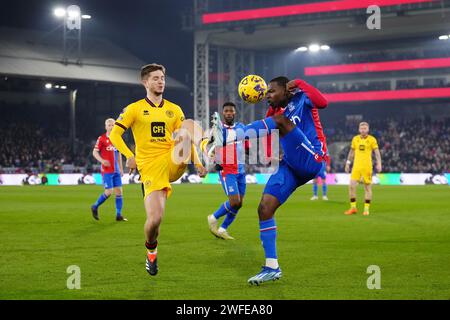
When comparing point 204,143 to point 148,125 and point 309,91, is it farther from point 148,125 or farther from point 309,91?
point 309,91

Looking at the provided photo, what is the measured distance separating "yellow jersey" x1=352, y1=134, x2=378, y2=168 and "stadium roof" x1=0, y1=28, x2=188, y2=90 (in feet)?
104

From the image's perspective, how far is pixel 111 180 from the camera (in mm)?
17547

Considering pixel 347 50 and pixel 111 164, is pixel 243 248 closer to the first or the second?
pixel 111 164

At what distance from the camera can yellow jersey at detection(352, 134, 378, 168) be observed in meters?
19.5

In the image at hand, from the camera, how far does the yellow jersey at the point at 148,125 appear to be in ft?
29.4

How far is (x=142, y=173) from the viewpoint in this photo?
906cm

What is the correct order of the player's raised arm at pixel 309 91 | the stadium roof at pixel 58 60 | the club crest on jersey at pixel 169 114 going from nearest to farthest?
the player's raised arm at pixel 309 91
the club crest on jersey at pixel 169 114
the stadium roof at pixel 58 60

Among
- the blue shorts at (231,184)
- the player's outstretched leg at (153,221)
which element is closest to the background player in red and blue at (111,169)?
the blue shorts at (231,184)

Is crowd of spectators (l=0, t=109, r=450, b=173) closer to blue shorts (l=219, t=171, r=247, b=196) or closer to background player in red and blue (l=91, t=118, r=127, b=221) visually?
background player in red and blue (l=91, t=118, r=127, b=221)

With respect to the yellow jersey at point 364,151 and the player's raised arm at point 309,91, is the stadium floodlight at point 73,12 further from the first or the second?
the player's raised arm at point 309,91

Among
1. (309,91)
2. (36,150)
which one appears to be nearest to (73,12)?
(36,150)

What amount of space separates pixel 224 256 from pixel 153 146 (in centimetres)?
266

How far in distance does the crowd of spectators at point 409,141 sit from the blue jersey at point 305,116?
42.4m
